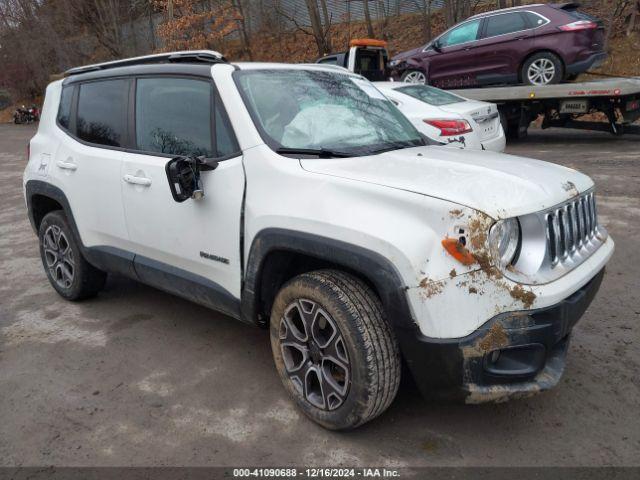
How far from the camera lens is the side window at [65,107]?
4555mm

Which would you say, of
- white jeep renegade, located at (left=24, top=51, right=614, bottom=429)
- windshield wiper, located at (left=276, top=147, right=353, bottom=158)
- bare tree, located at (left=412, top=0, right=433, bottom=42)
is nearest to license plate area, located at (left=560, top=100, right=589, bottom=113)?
white jeep renegade, located at (left=24, top=51, right=614, bottom=429)

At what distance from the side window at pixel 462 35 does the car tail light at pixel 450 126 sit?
4.94m

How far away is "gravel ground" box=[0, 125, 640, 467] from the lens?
9.11ft

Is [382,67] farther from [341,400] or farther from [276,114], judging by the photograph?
[341,400]

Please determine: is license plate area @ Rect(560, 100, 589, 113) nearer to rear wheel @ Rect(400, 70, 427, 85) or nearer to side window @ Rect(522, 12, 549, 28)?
side window @ Rect(522, 12, 549, 28)

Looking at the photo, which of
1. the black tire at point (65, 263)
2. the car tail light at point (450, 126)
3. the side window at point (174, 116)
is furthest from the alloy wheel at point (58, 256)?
the car tail light at point (450, 126)

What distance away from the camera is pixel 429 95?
8.88m

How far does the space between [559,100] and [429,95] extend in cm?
311

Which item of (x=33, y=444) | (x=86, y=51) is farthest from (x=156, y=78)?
(x=86, y=51)

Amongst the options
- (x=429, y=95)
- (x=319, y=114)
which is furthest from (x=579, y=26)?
(x=319, y=114)

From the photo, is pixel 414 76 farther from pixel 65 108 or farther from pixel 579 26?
pixel 65 108

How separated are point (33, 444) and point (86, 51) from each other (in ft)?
108

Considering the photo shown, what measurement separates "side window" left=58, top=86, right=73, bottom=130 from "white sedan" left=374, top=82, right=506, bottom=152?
4.47 metres

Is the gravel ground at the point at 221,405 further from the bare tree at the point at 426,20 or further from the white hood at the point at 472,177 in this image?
the bare tree at the point at 426,20
